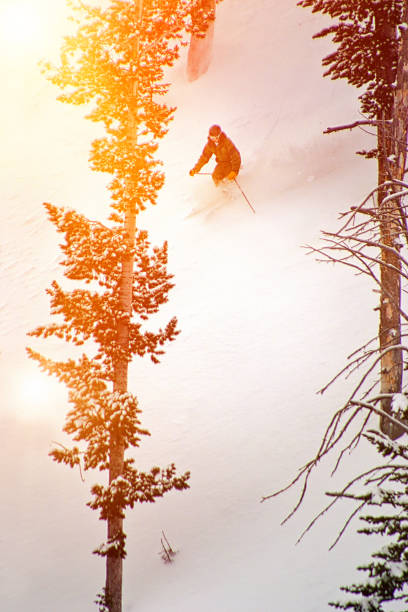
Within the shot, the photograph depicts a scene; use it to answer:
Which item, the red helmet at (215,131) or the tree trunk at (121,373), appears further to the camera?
the red helmet at (215,131)

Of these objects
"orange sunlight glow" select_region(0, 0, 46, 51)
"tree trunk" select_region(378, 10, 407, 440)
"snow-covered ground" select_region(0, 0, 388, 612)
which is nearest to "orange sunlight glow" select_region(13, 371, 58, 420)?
"snow-covered ground" select_region(0, 0, 388, 612)

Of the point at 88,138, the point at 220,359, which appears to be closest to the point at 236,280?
the point at 220,359

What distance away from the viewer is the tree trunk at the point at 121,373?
6.47 meters

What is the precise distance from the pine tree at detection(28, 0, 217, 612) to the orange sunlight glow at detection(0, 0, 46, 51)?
3240cm

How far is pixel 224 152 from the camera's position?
53.4 ft

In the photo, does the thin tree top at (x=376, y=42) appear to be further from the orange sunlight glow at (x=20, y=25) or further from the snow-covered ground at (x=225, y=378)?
the orange sunlight glow at (x=20, y=25)

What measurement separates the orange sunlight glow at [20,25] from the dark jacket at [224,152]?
993 inches

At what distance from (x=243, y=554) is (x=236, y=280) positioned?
745cm

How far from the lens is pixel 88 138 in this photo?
2542cm

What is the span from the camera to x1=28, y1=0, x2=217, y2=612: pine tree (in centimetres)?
644

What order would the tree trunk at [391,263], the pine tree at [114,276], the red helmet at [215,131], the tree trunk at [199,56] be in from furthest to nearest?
1. the tree trunk at [199,56]
2. the red helmet at [215,131]
3. the tree trunk at [391,263]
4. the pine tree at [114,276]

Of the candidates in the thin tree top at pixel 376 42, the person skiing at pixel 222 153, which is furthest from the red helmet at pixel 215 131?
the thin tree top at pixel 376 42

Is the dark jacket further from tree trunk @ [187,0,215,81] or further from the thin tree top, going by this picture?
tree trunk @ [187,0,215,81]

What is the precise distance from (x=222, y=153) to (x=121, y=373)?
11221mm
